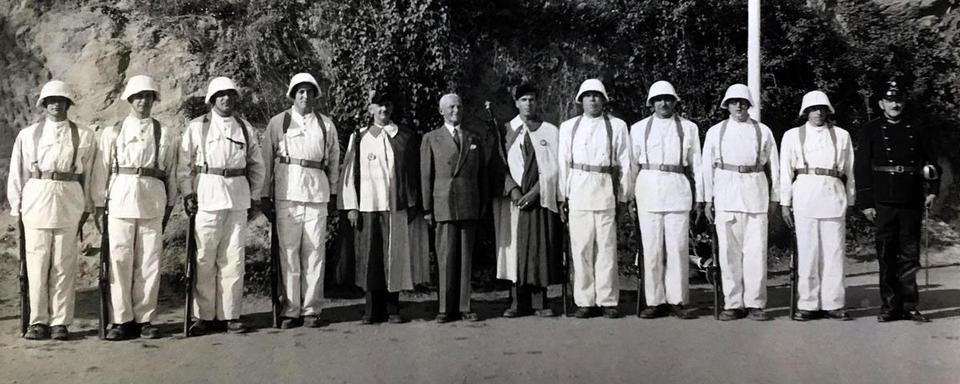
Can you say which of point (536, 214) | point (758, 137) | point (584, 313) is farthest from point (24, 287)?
point (758, 137)

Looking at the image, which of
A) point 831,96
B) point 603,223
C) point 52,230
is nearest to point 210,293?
point 52,230

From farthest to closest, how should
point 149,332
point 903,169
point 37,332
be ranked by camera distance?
point 903,169
point 149,332
point 37,332

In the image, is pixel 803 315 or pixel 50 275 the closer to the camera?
pixel 50 275

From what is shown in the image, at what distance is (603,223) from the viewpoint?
7.17m

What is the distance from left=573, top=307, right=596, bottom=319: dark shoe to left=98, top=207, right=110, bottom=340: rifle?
3798 mm

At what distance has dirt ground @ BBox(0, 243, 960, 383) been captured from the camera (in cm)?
517

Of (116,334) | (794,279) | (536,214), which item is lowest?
(116,334)

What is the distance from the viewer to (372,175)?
700 cm

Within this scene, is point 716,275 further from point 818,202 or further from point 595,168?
point 595,168

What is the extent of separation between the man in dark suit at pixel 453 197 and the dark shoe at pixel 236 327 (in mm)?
1599

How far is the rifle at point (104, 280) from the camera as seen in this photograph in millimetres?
6238

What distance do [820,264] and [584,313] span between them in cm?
211

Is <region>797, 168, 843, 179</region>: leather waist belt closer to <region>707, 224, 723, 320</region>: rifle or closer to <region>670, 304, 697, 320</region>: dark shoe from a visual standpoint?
<region>707, 224, 723, 320</region>: rifle

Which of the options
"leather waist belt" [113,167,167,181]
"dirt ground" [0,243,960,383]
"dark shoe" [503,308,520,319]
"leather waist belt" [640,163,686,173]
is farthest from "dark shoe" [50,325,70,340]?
"leather waist belt" [640,163,686,173]
